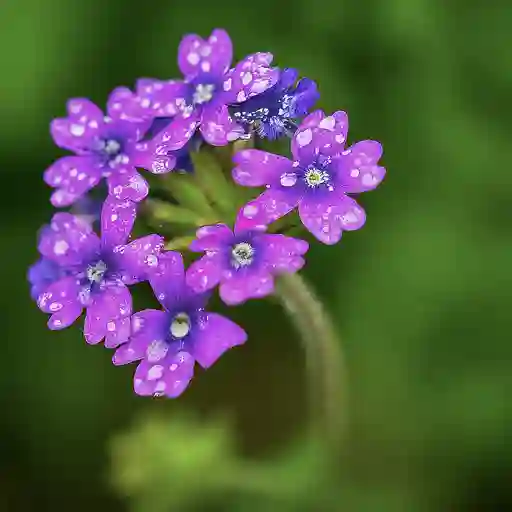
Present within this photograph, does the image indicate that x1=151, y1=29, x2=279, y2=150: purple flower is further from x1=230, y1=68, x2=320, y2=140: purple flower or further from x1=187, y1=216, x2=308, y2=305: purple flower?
x1=187, y1=216, x2=308, y2=305: purple flower

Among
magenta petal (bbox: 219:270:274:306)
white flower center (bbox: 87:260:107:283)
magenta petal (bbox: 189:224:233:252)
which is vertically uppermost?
magenta petal (bbox: 189:224:233:252)

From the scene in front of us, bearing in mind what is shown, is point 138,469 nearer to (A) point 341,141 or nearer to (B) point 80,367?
(B) point 80,367

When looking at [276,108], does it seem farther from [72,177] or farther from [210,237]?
[72,177]

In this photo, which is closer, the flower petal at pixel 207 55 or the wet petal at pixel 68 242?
the wet petal at pixel 68 242

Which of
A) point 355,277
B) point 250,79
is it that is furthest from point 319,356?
point 355,277

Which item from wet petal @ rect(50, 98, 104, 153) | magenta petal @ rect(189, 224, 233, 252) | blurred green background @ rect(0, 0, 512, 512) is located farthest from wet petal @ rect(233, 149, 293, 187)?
blurred green background @ rect(0, 0, 512, 512)

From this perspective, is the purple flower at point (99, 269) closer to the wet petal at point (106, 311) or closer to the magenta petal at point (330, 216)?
the wet petal at point (106, 311)

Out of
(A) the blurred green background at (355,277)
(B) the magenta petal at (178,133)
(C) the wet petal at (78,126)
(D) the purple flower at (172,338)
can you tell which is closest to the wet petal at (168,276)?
(D) the purple flower at (172,338)

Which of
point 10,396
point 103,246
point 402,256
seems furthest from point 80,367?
point 103,246
